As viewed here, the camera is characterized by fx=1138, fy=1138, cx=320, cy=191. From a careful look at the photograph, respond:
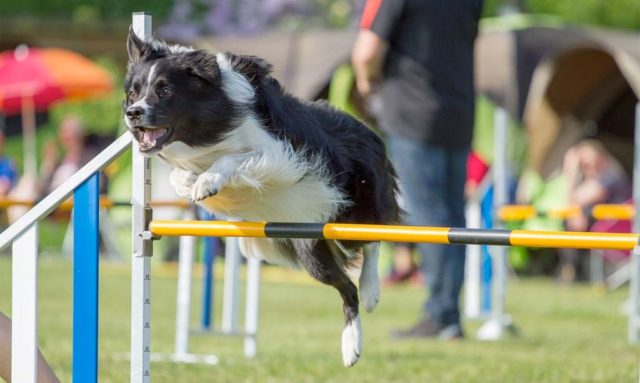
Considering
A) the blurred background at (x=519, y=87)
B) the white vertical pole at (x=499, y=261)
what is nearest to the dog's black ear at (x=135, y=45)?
the white vertical pole at (x=499, y=261)

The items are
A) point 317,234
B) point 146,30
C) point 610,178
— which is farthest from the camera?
point 610,178

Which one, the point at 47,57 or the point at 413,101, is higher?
the point at 47,57

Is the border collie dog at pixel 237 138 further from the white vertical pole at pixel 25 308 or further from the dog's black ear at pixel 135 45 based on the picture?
the white vertical pole at pixel 25 308

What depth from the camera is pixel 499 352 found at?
20.5 ft

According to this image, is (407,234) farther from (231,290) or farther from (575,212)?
(575,212)

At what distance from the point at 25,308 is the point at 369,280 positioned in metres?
1.65

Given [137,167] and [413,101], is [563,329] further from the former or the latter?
[137,167]

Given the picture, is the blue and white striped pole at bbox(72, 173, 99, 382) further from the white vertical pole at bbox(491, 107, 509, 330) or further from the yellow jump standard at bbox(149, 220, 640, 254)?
the white vertical pole at bbox(491, 107, 509, 330)

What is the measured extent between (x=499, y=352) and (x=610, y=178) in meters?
6.48

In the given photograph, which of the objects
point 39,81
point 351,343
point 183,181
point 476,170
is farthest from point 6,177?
point 183,181

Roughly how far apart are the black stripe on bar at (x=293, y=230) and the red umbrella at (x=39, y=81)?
11099mm

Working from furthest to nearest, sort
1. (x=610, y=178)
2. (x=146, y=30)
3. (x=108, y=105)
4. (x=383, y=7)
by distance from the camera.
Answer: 1. (x=108, y=105)
2. (x=610, y=178)
3. (x=383, y=7)
4. (x=146, y=30)

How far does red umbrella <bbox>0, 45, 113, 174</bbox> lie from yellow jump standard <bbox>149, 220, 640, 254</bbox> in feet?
36.0

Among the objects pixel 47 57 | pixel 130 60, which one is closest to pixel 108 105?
pixel 47 57
